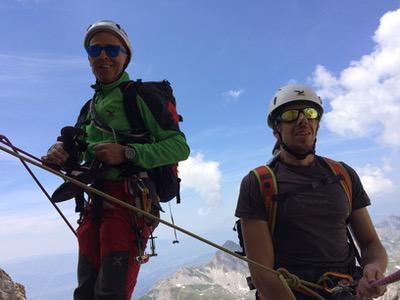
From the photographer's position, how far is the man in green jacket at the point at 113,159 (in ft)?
14.0

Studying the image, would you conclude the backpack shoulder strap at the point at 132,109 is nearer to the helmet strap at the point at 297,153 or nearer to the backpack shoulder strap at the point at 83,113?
the backpack shoulder strap at the point at 83,113

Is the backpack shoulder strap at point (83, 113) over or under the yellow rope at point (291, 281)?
over

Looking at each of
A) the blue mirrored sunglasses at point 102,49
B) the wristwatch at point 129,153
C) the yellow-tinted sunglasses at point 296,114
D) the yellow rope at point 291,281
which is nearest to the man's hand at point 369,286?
the yellow rope at point 291,281

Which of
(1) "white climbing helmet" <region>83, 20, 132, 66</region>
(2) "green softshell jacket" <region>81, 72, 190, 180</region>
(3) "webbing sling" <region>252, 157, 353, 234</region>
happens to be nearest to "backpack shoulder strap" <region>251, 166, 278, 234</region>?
(3) "webbing sling" <region>252, 157, 353, 234</region>

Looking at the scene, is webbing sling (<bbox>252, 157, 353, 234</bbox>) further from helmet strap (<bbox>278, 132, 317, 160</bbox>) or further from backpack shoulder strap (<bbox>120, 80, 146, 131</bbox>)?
backpack shoulder strap (<bbox>120, 80, 146, 131</bbox>)

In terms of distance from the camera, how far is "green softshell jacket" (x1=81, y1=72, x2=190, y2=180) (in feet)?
14.7

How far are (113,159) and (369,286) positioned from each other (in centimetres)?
326

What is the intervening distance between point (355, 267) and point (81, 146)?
3878 millimetres

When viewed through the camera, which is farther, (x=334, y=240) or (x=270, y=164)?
(x=270, y=164)

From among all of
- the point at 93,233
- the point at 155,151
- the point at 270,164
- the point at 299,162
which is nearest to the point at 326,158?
the point at 299,162

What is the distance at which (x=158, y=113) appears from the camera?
4.77 meters

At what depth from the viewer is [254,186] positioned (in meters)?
4.66

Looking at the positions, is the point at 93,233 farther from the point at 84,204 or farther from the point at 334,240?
the point at 334,240

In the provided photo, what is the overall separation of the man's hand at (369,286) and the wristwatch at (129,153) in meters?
3.04
